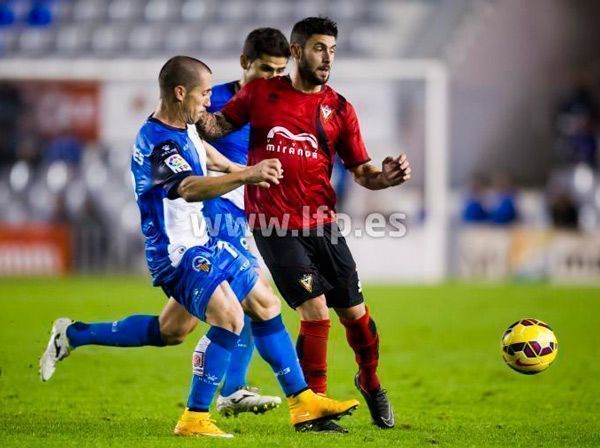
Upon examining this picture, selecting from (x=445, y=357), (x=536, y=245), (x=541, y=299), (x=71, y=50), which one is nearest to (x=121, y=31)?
(x=71, y=50)

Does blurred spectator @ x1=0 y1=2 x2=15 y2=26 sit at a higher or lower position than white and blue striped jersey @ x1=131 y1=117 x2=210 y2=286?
higher

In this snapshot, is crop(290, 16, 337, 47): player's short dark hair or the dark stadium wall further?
the dark stadium wall

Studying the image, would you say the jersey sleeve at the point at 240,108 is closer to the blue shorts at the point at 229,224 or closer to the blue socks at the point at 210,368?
the blue shorts at the point at 229,224

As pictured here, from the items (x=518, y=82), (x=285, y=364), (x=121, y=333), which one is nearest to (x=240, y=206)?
(x=121, y=333)

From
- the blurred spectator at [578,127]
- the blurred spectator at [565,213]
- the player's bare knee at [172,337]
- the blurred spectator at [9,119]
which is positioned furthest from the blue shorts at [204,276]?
the blurred spectator at [578,127]

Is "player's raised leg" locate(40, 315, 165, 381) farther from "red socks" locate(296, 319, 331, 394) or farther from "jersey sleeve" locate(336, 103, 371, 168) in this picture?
"jersey sleeve" locate(336, 103, 371, 168)

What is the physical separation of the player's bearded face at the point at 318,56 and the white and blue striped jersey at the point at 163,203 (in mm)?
764

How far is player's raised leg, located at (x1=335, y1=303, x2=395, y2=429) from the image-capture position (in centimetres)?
645

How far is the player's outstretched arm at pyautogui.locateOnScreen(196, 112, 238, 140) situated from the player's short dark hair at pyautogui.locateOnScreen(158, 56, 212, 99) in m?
0.49

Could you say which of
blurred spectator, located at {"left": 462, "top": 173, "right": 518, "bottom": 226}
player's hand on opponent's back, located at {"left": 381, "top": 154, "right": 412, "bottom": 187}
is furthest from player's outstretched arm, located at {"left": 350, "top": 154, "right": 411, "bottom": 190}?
blurred spectator, located at {"left": 462, "top": 173, "right": 518, "bottom": 226}

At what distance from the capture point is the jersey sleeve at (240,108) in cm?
651

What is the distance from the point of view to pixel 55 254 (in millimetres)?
20406

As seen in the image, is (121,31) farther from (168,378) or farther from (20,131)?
(168,378)

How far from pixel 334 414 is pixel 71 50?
22.3 metres
